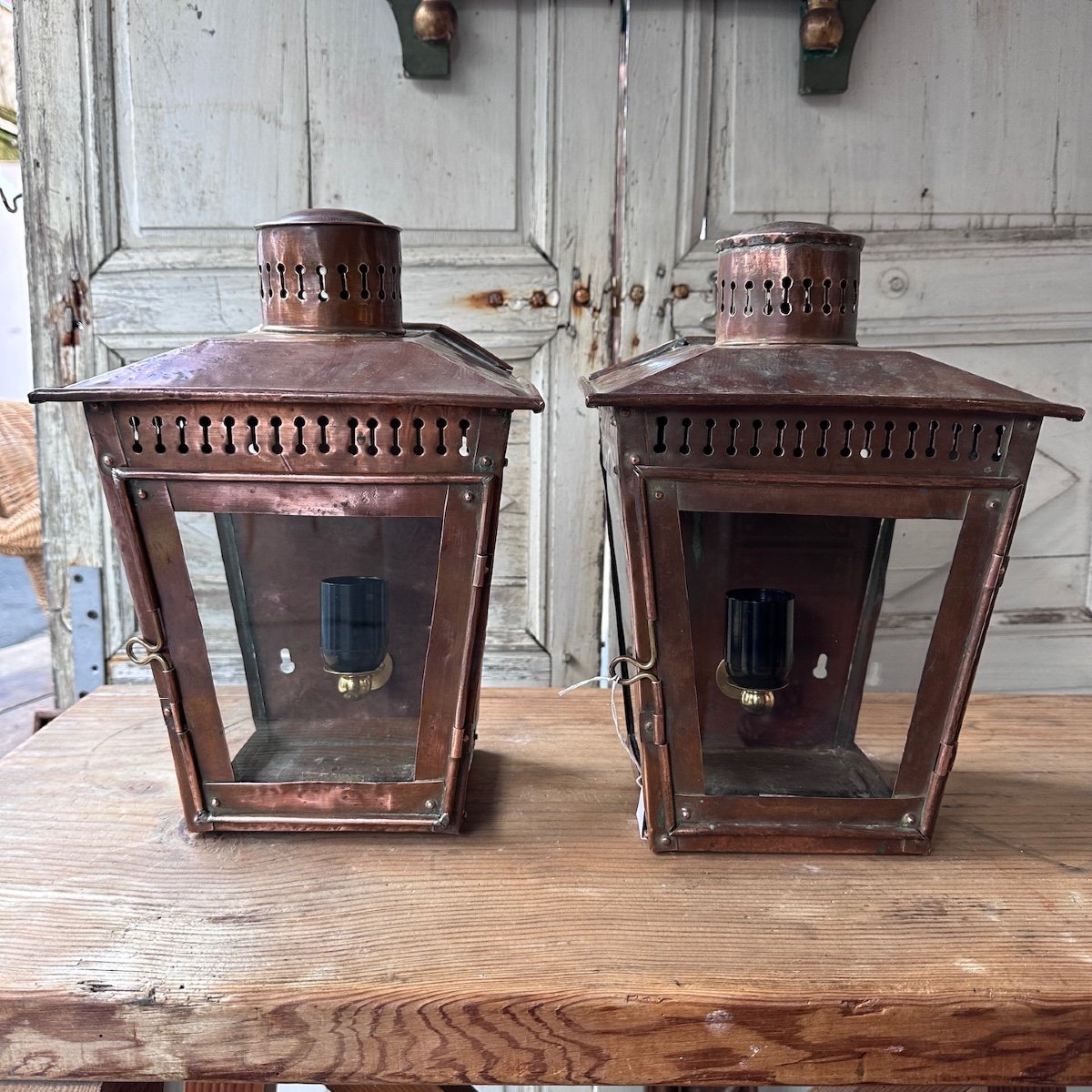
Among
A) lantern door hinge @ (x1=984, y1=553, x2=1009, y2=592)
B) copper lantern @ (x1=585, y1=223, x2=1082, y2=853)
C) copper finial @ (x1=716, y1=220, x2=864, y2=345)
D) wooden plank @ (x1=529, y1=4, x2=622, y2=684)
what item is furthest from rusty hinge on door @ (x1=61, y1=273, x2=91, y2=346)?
lantern door hinge @ (x1=984, y1=553, x2=1009, y2=592)

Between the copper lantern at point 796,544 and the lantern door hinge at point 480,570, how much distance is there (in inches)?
5.1

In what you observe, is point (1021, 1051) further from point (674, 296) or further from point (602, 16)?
point (602, 16)

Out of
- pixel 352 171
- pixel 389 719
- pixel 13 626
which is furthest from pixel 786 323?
pixel 13 626

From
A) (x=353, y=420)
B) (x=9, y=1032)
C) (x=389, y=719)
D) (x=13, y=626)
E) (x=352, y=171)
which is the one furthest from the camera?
(x=13, y=626)

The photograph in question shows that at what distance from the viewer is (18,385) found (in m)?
4.49

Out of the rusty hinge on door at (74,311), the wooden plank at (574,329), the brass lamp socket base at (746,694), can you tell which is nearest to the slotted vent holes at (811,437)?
the brass lamp socket base at (746,694)

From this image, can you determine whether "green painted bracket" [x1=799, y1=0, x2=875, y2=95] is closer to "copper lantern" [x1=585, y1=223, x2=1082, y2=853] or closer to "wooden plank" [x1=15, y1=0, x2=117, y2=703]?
"copper lantern" [x1=585, y1=223, x2=1082, y2=853]

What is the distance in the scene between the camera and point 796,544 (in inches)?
33.0

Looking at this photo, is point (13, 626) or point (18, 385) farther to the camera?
point (18, 385)

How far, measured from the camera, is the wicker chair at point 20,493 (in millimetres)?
1850

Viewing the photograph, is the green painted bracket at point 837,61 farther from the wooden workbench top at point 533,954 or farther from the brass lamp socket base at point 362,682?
the brass lamp socket base at point 362,682

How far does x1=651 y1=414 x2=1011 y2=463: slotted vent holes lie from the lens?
79 centimetres

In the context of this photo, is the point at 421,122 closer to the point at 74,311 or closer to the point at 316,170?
the point at 316,170

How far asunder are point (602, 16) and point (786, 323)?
0.77 meters
